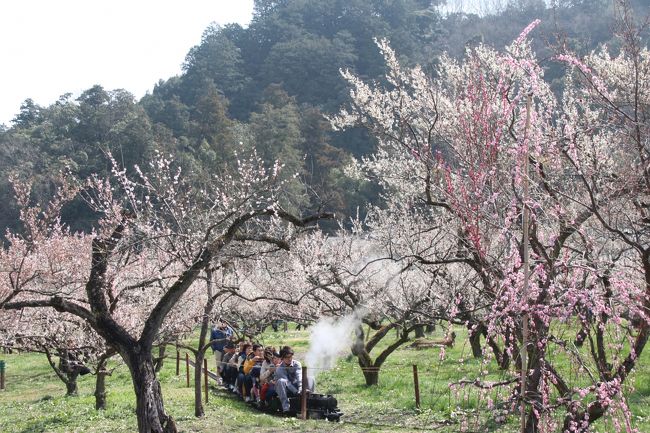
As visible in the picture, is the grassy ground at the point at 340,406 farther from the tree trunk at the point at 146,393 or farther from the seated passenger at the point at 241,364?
the tree trunk at the point at 146,393

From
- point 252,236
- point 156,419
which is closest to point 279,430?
point 156,419

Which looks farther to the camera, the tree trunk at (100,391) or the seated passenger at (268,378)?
the tree trunk at (100,391)

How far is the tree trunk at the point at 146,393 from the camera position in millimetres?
8828

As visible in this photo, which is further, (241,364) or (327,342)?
(327,342)

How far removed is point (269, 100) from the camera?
6372 cm

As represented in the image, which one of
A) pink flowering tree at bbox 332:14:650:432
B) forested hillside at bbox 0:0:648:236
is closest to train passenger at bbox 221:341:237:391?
pink flowering tree at bbox 332:14:650:432

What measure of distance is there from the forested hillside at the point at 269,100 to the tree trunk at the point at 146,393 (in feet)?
82.6

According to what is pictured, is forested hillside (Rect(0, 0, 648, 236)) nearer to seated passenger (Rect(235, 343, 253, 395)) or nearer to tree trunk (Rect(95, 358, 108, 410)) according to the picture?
seated passenger (Rect(235, 343, 253, 395))

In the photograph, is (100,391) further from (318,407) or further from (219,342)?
(219,342)

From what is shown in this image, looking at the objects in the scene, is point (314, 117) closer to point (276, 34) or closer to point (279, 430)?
point (276, 34)

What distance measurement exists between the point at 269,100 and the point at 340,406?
52.3 m

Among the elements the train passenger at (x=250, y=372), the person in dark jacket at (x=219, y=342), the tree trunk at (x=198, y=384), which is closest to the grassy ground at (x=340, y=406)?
the tree trunk at (x=198, y=384)

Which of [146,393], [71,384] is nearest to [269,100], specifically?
[71,384]

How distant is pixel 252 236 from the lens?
944 cm
